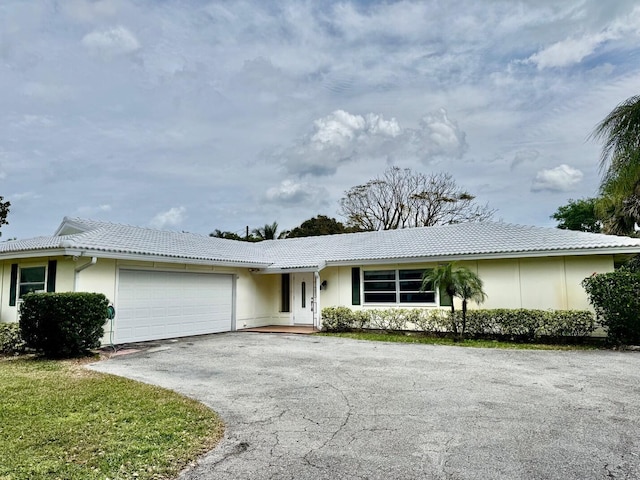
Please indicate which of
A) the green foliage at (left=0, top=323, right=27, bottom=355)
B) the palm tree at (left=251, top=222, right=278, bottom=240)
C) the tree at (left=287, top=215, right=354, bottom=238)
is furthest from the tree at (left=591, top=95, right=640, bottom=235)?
A: the tree at (left=287, top=215, right=354, bottom=238)

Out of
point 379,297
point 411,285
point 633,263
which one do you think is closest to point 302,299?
point 379,297

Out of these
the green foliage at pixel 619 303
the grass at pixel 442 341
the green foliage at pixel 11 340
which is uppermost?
the green foliage at pixel 619 303

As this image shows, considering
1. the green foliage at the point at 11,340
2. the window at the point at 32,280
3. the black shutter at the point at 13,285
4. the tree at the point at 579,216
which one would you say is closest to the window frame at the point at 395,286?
the window at the point at 32,280

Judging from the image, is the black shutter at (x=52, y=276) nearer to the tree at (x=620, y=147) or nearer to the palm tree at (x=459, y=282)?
the palm tree at (x=459, y=282)

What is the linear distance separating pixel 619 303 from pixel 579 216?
29.5 metres

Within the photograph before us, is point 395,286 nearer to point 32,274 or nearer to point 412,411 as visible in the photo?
point 412,411

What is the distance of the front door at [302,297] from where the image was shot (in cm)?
1698

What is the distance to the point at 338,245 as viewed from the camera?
1841cm

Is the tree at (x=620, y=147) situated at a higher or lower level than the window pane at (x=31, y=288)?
higher

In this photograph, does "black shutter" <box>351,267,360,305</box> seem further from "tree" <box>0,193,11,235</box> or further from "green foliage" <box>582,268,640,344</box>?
"tree" <box>0,193,11,235</box>

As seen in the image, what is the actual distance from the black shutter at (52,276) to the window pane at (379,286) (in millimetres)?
9745

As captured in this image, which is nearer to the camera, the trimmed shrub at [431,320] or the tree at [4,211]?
the trimmed shrub at [431,320]

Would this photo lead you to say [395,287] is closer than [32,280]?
No

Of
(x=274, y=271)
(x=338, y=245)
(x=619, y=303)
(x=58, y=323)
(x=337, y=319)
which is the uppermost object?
(x=338, y=245)
